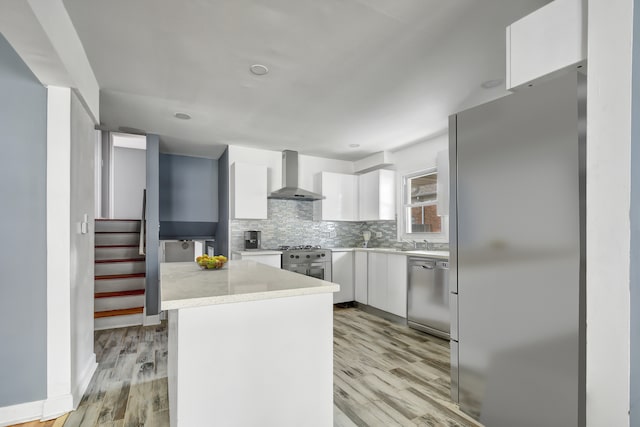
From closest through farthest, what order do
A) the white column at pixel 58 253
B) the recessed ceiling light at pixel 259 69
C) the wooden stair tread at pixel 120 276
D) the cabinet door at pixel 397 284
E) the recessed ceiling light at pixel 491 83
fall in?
the white column at pixel 58 253
the recessed ceiling light at pixel 259 69
the recessed ceiling light at pixel 491 83
the cabinet door at pixel 397 284
the wooden stair tread at pixel 120 276

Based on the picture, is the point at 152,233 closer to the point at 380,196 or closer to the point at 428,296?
the point at 380,196

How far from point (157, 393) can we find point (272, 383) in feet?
4.45

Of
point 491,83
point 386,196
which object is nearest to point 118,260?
point 386,196

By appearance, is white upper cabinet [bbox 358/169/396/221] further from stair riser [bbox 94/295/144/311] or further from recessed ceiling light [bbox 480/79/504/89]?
stair riser [bbox 94/295/144/311]

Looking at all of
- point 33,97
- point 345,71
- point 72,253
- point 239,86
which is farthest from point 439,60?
point 72,253

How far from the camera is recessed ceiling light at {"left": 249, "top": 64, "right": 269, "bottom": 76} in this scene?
237cm

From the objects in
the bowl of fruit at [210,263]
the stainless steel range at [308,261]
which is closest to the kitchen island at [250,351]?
the bowl of fruit at [210,263]

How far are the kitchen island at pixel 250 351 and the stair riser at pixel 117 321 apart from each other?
286 centimetres

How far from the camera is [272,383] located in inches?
59.3

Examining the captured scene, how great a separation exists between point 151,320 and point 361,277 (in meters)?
2.93

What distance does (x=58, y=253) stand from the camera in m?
2.04

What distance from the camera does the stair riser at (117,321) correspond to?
12.5 ft

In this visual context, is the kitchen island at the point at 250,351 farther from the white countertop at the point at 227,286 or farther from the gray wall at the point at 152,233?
the gray wall at the point at 152,233

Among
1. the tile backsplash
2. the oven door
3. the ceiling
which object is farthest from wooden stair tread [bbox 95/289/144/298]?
A: the oven door
